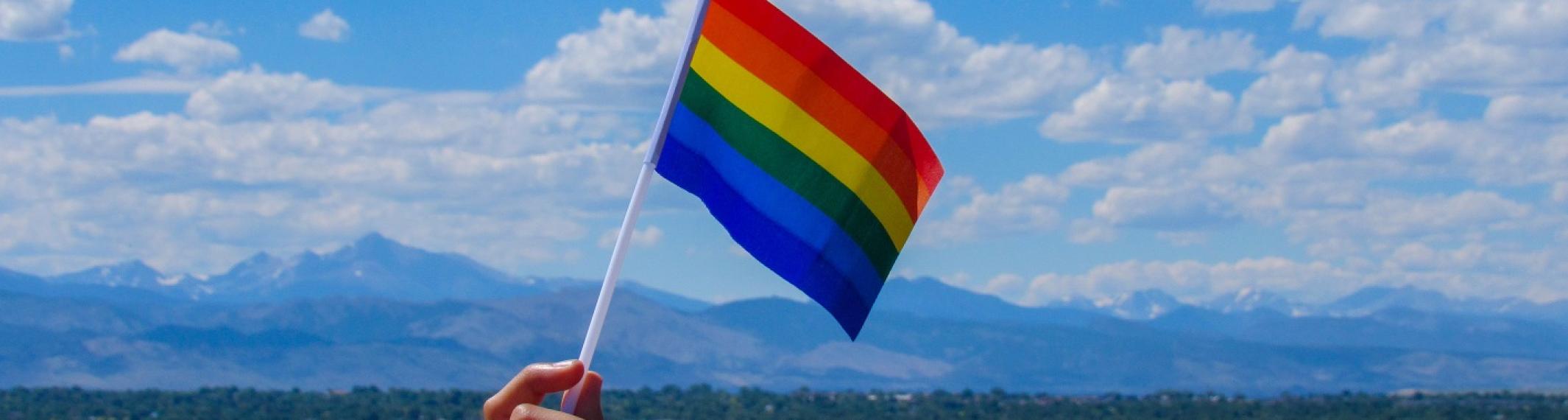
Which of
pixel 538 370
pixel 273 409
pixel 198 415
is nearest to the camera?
pixel 538 370

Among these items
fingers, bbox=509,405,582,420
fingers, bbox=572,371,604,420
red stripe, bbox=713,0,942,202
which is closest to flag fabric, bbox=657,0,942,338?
red stripe, bbox=713,0,942,202

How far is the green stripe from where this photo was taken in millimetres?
9938

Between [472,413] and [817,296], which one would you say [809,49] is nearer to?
[817,296]

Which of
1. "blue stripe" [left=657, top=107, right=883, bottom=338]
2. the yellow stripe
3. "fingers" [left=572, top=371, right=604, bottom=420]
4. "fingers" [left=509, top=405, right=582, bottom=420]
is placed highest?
the yellow stripe

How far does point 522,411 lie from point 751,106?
3528mm

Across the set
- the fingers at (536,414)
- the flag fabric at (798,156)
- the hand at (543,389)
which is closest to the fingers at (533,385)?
the hand at (543,389)

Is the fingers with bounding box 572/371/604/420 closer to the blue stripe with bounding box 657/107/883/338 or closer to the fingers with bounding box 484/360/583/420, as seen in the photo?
the fingers with bounding box 484/360/583/420

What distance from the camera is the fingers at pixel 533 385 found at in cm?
706

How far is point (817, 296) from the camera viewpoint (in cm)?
1002

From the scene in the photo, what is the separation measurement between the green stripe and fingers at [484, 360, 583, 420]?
9.32 ft

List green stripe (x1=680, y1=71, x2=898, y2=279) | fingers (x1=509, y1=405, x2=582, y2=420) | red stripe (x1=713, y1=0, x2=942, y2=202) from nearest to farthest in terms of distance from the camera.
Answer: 1. fingers (x1=509, y1=405, x2=582, y2=420)
2. red stripe (x1=713, y1=0, x2=942, y2=202)
3. green stripe (x1=680, y1=71, x2=898, y2=279)

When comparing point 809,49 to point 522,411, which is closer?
point 522,411

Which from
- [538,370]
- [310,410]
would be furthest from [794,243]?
[310,410]

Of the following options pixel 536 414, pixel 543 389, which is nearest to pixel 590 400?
pixel 543 389
